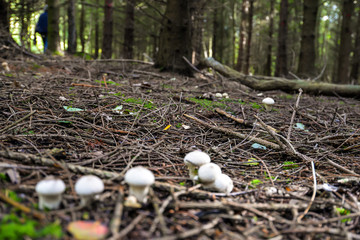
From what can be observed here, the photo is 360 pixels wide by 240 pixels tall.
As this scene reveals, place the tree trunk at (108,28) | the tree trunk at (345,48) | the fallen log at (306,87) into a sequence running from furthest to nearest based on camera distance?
the tree trunk at (345,48) < the tree trunk at (108,28) < the fallen log at (306,87)

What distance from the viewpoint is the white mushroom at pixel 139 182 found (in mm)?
1411

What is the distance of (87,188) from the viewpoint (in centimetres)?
131

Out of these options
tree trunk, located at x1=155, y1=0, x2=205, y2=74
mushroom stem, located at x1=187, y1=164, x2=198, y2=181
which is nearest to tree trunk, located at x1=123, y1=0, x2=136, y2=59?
tree trunk, located at x1=155, y1=0, x2=205, y2=74

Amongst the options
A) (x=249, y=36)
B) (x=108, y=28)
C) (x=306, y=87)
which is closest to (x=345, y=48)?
(x=249, y=36)

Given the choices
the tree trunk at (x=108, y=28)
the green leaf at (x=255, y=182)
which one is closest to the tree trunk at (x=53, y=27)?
the tree trunk at (x=108, y=28)

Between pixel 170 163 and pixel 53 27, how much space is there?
24.1 feet

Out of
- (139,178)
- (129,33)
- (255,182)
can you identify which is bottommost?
(255,182)

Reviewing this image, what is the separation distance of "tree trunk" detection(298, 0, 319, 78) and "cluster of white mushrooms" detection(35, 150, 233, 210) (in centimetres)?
882

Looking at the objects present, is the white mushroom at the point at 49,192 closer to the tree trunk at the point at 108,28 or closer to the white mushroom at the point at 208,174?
the white mushroom at the point at 208,174

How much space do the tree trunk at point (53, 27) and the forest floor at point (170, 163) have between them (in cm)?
390

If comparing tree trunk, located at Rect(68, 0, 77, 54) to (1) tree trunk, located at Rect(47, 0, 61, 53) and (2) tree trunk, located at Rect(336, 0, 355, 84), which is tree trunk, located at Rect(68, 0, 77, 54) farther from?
(2) tree trunk, located at Rect(336, 0, 355, 84)

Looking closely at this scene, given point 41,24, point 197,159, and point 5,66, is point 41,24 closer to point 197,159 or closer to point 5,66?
point 5,66

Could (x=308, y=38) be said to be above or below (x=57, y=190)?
above

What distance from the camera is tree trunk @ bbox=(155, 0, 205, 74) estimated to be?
263 inches
